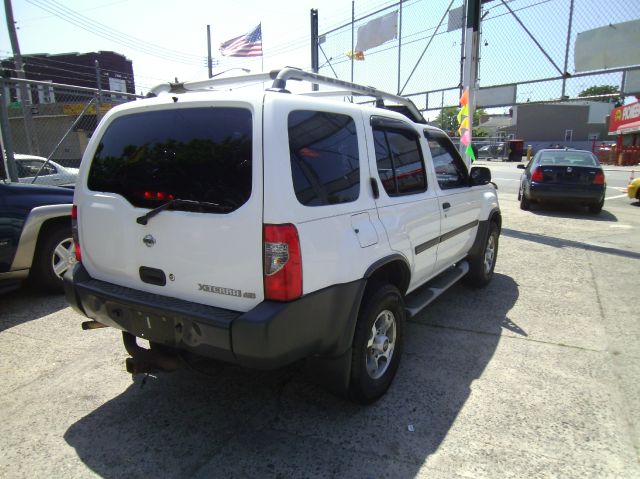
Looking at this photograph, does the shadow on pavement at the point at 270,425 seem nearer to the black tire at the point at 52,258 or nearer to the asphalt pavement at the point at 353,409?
the asphalt pavement at the point at 353,409

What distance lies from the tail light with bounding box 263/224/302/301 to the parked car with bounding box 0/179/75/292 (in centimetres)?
346

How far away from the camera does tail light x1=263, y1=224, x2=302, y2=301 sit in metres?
2.20

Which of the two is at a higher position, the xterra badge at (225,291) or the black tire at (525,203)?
the xterra badge at (225,291)

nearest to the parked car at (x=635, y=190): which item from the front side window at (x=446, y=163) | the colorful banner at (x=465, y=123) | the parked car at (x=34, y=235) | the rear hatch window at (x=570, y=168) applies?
the rear hatch window at (x=570, y=168)

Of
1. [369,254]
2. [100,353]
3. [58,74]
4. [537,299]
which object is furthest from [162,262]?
[58,74]

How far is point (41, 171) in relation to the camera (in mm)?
7957

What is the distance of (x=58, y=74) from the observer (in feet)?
128

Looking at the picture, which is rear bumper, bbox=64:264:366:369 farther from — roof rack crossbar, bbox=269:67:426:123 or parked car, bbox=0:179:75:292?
parked car, bbox=0:179:75:292

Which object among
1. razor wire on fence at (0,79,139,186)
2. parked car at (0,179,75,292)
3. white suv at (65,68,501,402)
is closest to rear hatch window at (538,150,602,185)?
white suv at (65,68,501,402)

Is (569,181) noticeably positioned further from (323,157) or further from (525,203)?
(323,157)

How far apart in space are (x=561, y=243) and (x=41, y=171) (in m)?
9.15

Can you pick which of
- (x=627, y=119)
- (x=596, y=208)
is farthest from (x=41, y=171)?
(x=627, y=119)

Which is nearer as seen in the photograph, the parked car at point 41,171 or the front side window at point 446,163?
the front side window at point 446,163

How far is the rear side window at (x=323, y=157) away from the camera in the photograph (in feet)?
7.68
